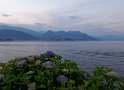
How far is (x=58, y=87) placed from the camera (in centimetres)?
488

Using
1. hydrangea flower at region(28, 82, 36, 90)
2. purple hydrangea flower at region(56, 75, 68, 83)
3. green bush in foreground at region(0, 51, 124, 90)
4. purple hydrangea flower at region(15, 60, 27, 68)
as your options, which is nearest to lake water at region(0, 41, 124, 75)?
green bush in foreground at region(0, 51, 124, 90)

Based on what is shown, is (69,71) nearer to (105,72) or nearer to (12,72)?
(105,72)

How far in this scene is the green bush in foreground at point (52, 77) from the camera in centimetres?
491

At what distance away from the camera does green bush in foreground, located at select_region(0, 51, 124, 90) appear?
491cm

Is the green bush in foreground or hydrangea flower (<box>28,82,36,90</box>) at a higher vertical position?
the green bush in foreground

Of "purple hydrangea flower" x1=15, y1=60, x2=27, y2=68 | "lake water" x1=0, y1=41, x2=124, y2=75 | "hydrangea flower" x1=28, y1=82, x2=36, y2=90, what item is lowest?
"lake water" x1=0, y1=41, x2=124, y2=75

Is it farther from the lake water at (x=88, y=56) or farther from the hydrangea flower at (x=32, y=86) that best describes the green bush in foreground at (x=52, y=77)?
the lake water at (x=88, y=56)

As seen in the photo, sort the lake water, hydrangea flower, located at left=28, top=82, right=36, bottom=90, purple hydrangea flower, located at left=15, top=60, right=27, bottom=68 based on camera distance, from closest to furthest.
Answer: hydrangea flower, located at left=28, top=82, right=36, bottom=90
purple hydrangea flower, located at left=15, top=60, right=27, bottom=68
the lake water

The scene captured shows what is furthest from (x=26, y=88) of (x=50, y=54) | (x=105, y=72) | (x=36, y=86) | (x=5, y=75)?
(x=105, y=72)

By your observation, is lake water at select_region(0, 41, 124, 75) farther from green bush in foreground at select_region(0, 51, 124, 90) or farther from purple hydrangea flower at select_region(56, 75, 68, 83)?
purple hydrangea flower at select_region(56, 75, 68, 83)

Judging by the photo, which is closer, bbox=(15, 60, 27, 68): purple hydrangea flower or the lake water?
bbox=(15, 60, 27, 68): purple hydrangea flower

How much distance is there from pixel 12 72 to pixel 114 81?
7.38 ft

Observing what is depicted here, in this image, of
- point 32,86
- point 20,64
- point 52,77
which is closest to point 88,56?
point 20,64

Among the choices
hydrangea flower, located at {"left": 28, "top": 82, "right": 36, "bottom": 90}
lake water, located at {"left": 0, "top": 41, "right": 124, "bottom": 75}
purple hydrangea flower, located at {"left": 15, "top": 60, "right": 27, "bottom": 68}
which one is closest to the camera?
hydrangea flower, located at {"left": 28, "top": 82, "right": 36, "bottom": 90}
